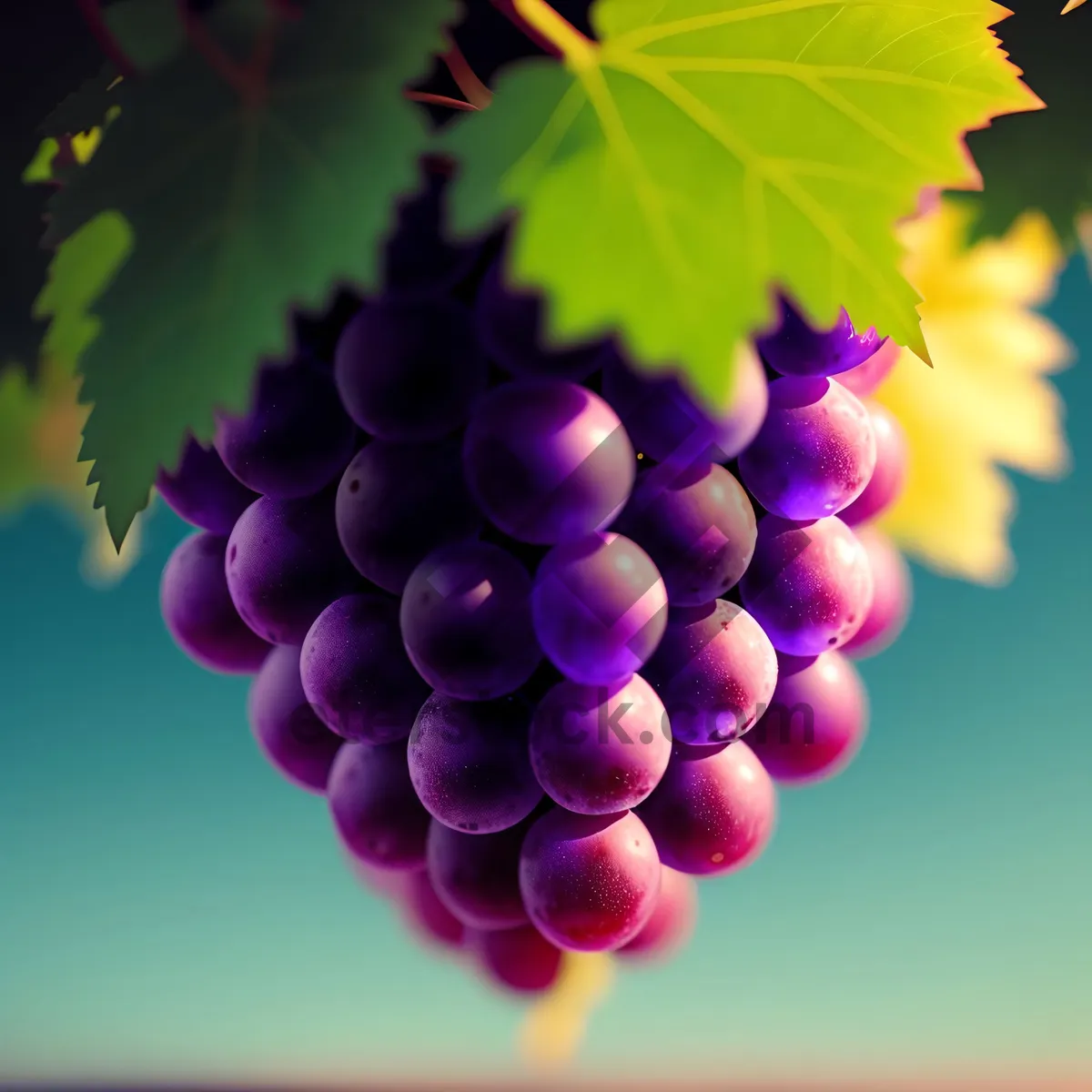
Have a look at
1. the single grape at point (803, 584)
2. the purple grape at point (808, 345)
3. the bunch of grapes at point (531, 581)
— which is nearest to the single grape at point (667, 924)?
the bunch of grapes at point (531, 581)

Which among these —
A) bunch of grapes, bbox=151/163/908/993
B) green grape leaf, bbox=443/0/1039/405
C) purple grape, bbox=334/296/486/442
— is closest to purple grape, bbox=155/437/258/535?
bunch of grapes, bbox=151/163/908/993

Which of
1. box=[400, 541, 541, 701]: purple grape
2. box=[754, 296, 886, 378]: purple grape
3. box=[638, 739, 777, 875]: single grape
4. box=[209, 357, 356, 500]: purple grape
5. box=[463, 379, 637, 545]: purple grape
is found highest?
box=[754, 296, 886, 378]: purple grape

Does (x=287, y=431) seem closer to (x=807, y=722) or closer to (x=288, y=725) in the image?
(x=288, y=725)

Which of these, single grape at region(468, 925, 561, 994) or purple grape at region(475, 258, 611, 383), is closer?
purple grape at region(475, 258, 611, 383)

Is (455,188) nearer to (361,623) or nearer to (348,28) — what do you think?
(348,28)

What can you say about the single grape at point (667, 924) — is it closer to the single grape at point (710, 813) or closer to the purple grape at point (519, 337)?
the single grape at point (710, 813)

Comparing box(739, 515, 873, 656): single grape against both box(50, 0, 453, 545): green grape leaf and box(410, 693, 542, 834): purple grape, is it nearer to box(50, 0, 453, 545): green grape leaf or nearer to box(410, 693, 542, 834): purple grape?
box(410, 693, 542, 834): purple grape

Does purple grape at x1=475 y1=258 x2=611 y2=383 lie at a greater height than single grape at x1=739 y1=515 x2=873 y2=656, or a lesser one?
greater

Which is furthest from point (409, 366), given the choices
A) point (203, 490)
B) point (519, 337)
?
point (203, 490)
